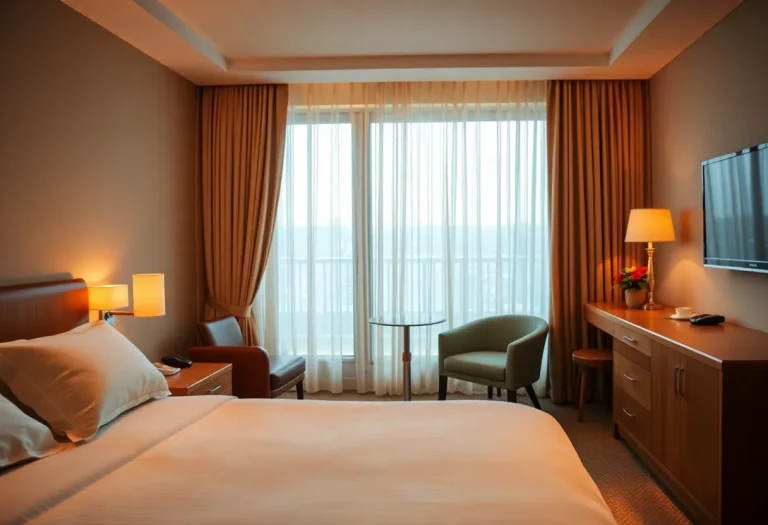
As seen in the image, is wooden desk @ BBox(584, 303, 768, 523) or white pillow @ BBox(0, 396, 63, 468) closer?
white pillow @ BBox(0, 396, 63, 468)

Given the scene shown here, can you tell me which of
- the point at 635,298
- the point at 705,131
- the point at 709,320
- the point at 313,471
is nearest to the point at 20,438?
the point at 313,471

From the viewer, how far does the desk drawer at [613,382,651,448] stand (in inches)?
129

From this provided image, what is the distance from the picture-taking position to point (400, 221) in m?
4.91

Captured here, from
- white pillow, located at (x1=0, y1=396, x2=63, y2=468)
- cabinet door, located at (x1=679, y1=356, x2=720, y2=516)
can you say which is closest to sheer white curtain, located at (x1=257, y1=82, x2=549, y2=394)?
cabinet door, located at (x1=679, y1=356, x2=720, y2=516)

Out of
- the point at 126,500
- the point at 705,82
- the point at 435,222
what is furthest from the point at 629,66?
the point at 126,500

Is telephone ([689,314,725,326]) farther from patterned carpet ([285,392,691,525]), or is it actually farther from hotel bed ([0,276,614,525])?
hotel bed ([0,276,614,525])

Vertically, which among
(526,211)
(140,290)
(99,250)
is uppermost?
(526,211)

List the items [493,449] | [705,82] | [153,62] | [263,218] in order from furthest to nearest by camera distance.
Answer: [263,218] < [153,62] < [705,82] < [493,449]

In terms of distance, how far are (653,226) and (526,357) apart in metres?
1.22

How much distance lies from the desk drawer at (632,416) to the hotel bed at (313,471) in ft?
3.75

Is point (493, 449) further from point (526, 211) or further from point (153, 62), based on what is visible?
point (153, 62)

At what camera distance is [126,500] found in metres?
1.71

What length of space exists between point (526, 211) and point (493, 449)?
3096 mm

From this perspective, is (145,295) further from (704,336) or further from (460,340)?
(704,336)
